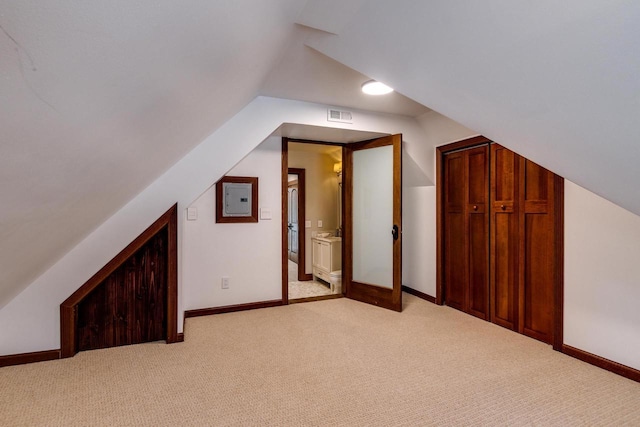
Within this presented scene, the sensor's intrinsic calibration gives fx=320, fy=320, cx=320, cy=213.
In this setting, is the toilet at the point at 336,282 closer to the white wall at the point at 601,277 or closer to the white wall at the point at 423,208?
the white wall at the point at 423,208

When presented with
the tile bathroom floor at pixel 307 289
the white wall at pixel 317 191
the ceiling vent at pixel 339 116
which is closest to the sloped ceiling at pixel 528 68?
the ceiling vent at pixel 339 116

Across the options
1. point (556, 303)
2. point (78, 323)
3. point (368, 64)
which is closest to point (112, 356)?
point (78, 323)

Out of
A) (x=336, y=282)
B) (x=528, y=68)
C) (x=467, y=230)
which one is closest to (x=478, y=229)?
(x=467, y=230)

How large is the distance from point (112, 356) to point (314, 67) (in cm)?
268

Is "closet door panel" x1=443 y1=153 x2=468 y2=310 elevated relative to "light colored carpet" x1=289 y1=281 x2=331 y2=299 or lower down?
elevated

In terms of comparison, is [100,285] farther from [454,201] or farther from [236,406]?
[454,201]

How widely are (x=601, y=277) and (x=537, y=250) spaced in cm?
50

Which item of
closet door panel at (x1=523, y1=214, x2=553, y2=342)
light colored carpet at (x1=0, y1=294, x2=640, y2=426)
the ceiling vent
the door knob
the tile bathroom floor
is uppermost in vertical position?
the ceiling vent

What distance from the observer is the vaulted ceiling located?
0.63 metres

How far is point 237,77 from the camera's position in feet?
6.00

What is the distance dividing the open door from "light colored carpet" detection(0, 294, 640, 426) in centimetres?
80

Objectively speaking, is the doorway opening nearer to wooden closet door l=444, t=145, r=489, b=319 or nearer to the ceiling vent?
the ceiling vent

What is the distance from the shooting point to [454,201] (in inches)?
143

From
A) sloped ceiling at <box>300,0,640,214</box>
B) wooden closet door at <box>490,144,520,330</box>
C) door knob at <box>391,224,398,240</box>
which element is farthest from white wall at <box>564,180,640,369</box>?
door knob at <box>391,224,398,240</box>
